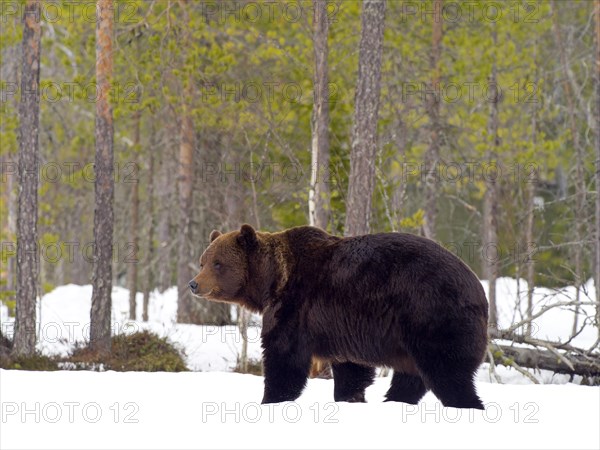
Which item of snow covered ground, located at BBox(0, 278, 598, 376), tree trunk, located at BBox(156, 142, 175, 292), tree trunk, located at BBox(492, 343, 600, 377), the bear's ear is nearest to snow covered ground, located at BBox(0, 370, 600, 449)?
the bear's ear

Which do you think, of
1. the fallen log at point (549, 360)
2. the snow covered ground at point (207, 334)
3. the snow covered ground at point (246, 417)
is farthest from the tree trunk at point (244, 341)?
the fallen log at point (549, 360)

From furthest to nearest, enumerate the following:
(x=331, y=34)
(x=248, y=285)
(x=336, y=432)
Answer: (x=331, y=34) → (x=248, y=285) → (x=336, y=432)

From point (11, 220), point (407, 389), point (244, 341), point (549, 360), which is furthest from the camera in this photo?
point (11, 220)

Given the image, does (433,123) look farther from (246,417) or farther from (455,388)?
(246,417)

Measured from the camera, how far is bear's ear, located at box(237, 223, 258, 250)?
644 cm

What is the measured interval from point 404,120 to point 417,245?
10.7 metres

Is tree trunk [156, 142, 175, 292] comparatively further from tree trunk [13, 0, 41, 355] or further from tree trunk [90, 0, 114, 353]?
tree trunk [13, 0, 41, 355]

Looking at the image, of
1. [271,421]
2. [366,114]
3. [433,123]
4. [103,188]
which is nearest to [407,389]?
[271,421]

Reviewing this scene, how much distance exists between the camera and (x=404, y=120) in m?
16.4

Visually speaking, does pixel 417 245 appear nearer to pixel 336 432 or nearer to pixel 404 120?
pixel 336 432

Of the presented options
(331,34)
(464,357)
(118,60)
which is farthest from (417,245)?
(118,60)

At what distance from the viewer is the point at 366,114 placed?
10672 mm

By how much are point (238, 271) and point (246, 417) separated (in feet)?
3.78

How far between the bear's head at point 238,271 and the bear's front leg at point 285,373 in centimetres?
52
